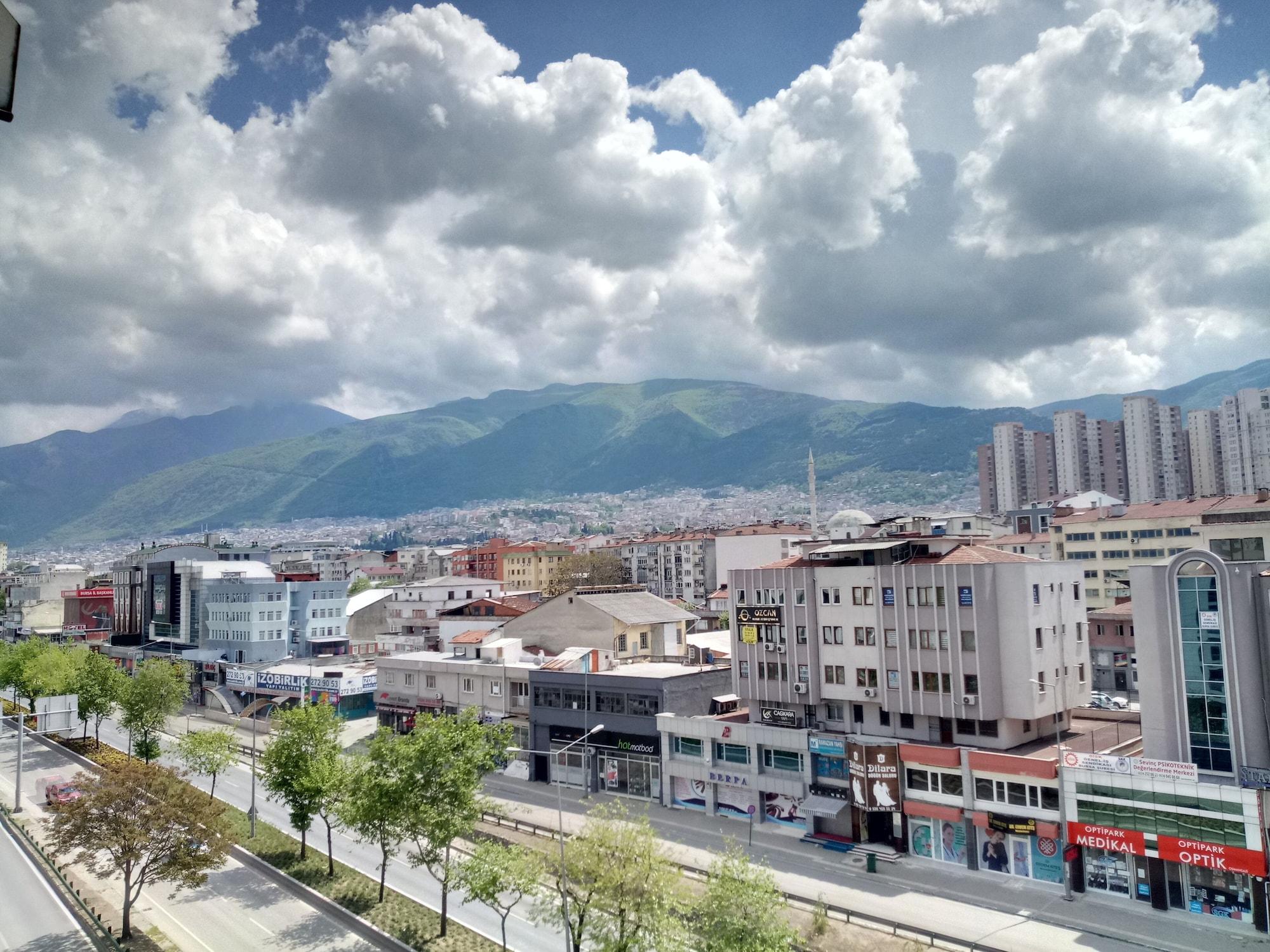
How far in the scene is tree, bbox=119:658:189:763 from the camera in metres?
66.6

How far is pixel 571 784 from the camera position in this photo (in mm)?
63062

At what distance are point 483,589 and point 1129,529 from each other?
79452mm

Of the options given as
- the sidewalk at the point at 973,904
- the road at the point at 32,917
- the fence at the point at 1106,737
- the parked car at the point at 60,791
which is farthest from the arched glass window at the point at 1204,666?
the parked car at the point at 60,791

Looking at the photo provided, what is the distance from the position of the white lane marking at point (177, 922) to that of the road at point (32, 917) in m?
3.51

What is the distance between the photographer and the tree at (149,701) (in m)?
66.6

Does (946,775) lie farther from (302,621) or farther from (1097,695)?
(302,621)

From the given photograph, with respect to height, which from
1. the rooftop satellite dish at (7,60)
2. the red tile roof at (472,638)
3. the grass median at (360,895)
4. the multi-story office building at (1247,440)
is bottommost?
the grass median at (360,895)

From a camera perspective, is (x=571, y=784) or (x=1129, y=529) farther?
(x=1129, y=529)

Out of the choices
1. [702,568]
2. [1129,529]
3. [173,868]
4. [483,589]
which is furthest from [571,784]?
[702,568]

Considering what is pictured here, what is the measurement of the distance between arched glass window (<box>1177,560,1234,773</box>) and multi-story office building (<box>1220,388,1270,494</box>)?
17493 cm

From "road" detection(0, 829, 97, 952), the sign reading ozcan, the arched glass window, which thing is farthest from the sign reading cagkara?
"road" detection(0, 829, 97, 952)

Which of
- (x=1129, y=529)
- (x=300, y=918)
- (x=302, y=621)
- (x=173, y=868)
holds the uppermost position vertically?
(x=1129, y=529)

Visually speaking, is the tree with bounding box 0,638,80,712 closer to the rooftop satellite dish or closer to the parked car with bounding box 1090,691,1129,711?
the parked car with bounding box 1090,691,1129,711

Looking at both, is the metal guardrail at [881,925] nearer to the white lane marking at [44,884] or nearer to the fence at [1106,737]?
the fence at [1106,737]
